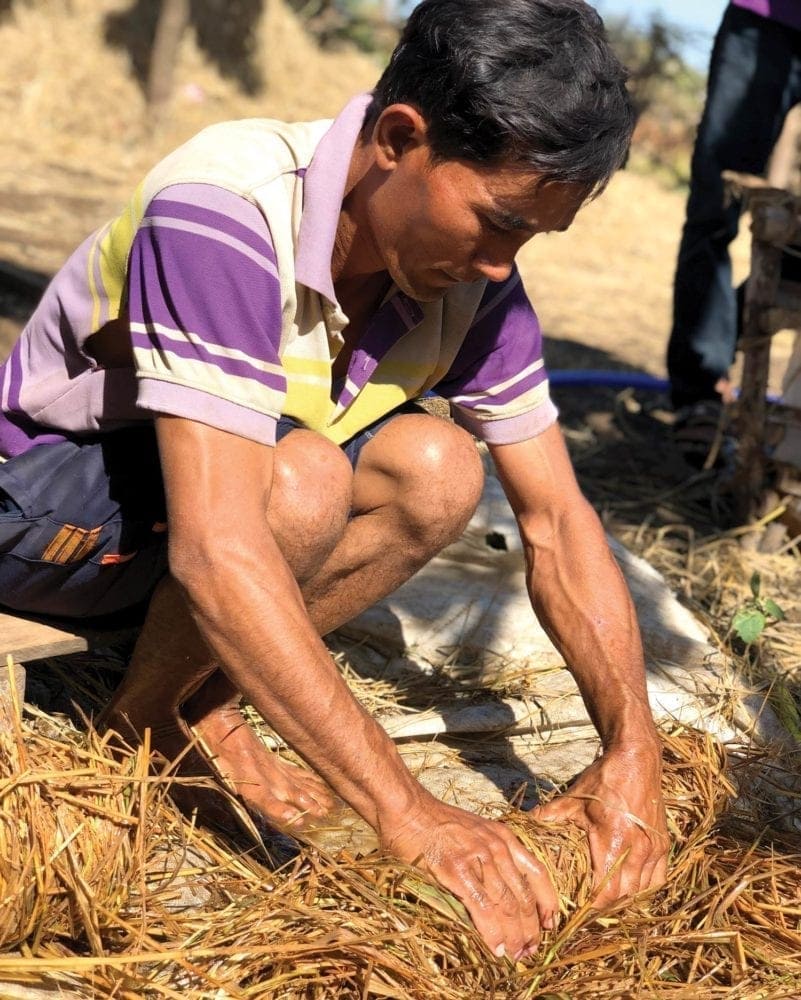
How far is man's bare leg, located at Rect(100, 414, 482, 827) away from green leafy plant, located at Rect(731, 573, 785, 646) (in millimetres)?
1000

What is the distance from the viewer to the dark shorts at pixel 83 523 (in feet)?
6.42

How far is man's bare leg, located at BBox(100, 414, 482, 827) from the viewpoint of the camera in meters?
2.01

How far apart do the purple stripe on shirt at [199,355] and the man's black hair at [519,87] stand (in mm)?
400

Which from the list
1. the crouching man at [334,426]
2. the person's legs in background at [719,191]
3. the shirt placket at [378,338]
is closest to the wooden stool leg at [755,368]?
the person's legs in background at [719,191]

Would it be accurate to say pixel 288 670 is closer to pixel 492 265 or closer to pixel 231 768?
pixel 231 768

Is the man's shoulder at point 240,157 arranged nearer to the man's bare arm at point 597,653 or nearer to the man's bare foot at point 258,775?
the man's bare arm at point 597,653

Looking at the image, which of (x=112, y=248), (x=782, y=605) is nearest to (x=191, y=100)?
(x=782, y=605)

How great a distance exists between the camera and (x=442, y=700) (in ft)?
8.71

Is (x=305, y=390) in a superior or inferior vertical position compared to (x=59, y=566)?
superior

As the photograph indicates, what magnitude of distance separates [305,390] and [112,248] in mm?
376

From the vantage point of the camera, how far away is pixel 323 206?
183 cm

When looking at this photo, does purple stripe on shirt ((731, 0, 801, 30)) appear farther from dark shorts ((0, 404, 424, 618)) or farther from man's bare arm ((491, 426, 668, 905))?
dark shorts ((0, 404, 424, 618))

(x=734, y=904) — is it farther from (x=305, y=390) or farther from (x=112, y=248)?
(x=112, y=248)

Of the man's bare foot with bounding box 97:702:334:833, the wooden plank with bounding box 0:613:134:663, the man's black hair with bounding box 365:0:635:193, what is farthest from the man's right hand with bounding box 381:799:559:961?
the man's black hair with bounding box 365:0:635:193
